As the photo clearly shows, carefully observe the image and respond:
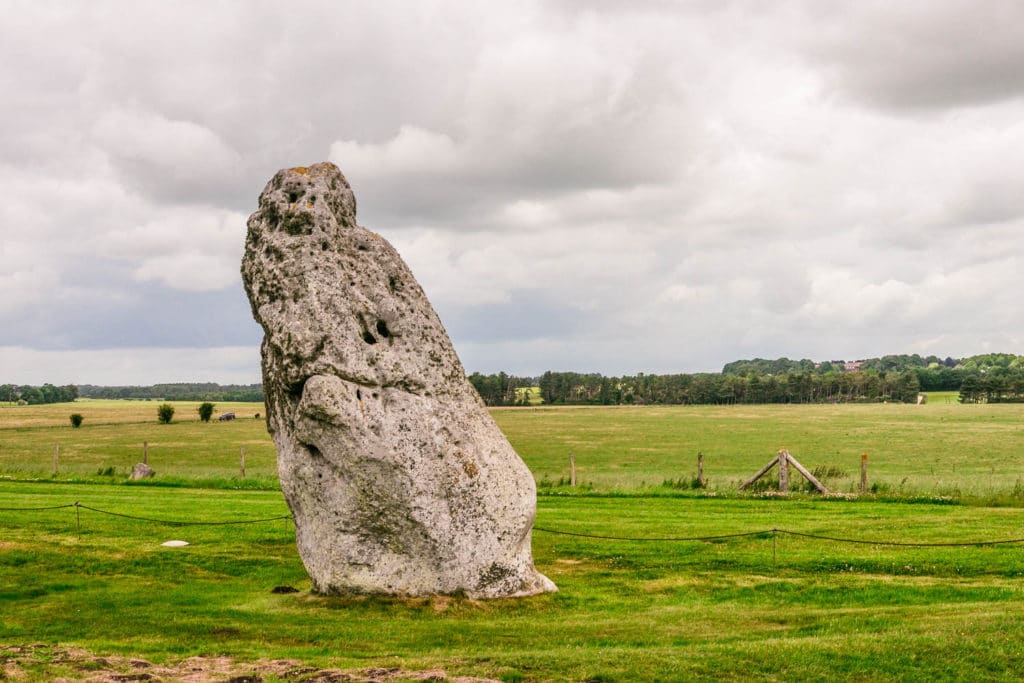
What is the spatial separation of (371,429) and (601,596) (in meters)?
4.92

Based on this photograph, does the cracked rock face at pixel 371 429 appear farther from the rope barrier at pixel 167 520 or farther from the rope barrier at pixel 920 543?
the rope barrier at pixel 167 520

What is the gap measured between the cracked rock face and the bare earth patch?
3.27m

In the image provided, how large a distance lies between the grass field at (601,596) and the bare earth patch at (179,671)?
0.11 meters

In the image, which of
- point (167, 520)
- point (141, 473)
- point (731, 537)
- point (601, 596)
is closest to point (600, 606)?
point (601, 596)

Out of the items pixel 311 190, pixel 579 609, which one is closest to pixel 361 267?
pixel 311 190

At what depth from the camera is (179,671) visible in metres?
9.93

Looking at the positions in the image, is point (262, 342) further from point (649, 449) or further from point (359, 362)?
point (649, 449)

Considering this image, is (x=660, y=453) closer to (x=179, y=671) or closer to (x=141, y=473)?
(x=141, y=473)

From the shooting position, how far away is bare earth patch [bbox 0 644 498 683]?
9.47 m

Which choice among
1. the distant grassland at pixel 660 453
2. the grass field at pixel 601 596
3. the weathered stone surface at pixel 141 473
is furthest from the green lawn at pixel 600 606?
the weathered stone surface at pixel 141 473

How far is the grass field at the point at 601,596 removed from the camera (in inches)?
405

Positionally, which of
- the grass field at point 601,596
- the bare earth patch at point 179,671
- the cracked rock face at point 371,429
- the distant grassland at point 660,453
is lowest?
the distant grassland at point 660,453

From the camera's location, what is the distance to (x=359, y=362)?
13.4 m

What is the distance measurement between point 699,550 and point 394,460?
7.91m
